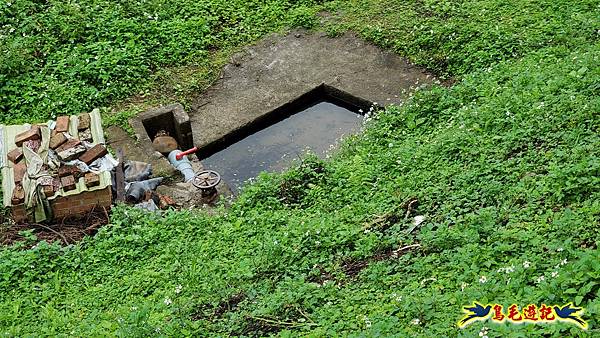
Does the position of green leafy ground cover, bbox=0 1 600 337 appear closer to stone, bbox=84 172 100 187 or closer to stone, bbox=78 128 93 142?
stone, bbox=84 172 100 187

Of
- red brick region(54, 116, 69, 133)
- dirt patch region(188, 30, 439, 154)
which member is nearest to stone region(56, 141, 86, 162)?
red brick region(54, 116, 69, 133)

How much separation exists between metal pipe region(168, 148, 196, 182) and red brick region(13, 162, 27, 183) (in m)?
1.78

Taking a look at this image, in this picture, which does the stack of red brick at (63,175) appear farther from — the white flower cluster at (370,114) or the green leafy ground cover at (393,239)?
the white flower cluster at (370,114)

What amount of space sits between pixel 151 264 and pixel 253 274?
1.22m

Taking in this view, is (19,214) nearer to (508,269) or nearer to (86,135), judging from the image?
(86,135)

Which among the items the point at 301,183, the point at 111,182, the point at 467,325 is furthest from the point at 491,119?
the point at 111,182

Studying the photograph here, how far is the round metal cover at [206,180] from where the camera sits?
27.4 feet

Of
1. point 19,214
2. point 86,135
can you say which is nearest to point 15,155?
point 19,214

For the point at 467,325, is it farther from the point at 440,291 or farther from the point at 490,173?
the point at 490,173

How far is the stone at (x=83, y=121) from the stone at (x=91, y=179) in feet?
Answer: 2.64

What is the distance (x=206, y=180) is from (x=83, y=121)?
1577 millimetres

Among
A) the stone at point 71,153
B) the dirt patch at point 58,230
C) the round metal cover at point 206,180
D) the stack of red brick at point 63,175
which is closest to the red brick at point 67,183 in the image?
the stack of red brick at point 63,175

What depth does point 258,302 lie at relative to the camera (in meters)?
5.71

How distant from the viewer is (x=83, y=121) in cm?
845
